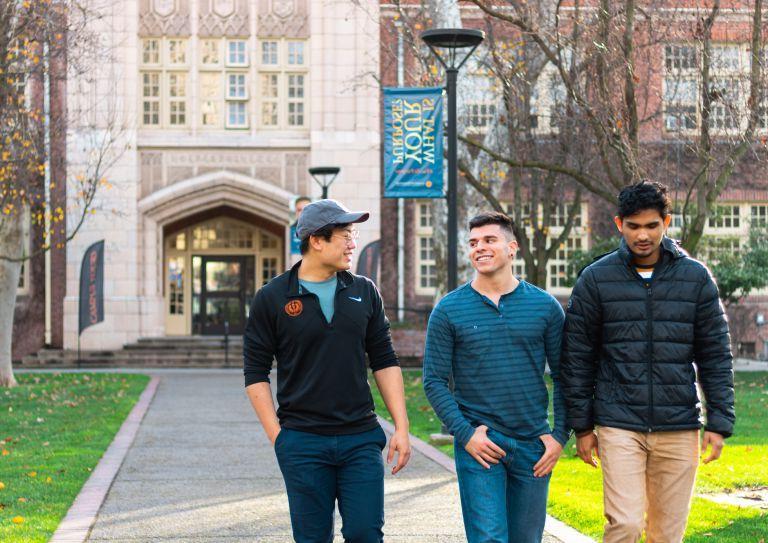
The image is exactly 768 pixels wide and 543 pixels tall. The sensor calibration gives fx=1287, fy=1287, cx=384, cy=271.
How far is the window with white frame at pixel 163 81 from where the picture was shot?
109ft

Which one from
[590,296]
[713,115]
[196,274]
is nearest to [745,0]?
[713,115]

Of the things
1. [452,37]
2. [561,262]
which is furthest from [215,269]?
[452,37]

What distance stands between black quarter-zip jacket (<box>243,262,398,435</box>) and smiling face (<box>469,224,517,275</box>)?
20.1 inches

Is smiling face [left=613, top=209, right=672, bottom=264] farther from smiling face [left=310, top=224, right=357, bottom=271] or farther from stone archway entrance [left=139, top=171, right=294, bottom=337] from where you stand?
stone archway entrance [left=139, top=171, right=294, bottom=337]

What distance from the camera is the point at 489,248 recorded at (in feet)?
18.1

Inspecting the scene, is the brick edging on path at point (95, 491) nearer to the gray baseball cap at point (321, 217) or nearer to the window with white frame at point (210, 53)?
the gray baseball cap at point (321, 217)

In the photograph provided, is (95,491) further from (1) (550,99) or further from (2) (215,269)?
(2) (215,269)

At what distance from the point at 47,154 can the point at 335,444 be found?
19574mm

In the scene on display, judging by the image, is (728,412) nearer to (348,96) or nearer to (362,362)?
(362,362)

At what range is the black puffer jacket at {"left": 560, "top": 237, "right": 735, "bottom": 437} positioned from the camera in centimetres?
552

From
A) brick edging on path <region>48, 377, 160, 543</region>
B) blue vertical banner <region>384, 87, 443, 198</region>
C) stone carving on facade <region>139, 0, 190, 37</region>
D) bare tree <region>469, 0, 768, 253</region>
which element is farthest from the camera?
stone carving on facade <region>139, 0, 190, 37</region>

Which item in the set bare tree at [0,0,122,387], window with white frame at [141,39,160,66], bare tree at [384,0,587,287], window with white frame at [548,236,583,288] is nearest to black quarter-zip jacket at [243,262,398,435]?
bare tree at [384,0,587,287]

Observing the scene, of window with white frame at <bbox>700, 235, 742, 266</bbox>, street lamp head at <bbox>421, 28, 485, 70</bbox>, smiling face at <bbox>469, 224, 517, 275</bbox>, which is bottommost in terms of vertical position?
window with white frame at <bbox>700, 235, 742, 266</bbox>

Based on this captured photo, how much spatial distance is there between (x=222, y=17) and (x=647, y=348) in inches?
1141
